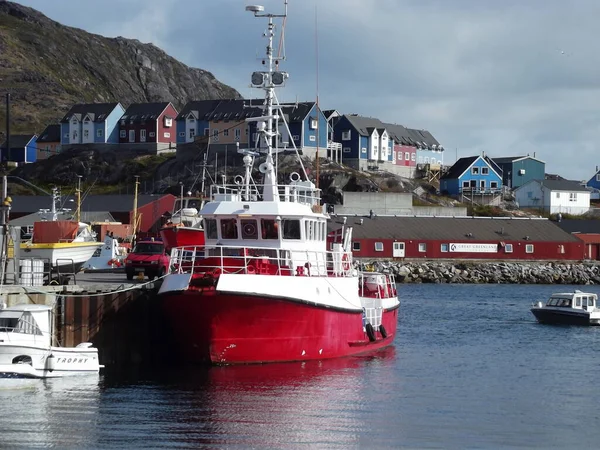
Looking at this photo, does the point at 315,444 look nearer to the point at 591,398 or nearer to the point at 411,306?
the point at 591,398

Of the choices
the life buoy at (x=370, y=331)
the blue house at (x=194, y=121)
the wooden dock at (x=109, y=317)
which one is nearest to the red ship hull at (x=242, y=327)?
the wooden dock at (x=109, y=317)

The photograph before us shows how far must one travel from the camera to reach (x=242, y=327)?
1221 inches

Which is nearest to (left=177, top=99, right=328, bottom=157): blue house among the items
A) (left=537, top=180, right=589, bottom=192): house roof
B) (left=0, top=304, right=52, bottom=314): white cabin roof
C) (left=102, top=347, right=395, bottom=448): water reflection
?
(left=537, top=180, right=589, bottom=192): house roof

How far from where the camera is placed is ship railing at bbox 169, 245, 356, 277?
103 ft

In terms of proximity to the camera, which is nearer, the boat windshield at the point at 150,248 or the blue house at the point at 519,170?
the boat windshield at the point at 150,248

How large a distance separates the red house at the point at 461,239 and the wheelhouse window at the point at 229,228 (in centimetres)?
5236

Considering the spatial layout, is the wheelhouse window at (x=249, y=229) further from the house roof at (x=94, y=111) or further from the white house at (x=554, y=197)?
the house roof at (x=94, y=111)

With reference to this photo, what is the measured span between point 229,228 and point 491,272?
184 ft

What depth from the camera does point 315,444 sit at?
23.9 m

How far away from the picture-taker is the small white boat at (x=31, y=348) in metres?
27.8

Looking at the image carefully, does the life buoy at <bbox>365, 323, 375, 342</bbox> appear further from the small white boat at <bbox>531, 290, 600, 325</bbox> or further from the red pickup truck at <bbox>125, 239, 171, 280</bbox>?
the small white boat at <bbox>531, 290, 600, 325</bbox>

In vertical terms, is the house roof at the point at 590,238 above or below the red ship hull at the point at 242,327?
above

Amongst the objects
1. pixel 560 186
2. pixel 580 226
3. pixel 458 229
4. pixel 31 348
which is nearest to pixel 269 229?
pixel 31 348

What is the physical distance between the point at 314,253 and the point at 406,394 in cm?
608
